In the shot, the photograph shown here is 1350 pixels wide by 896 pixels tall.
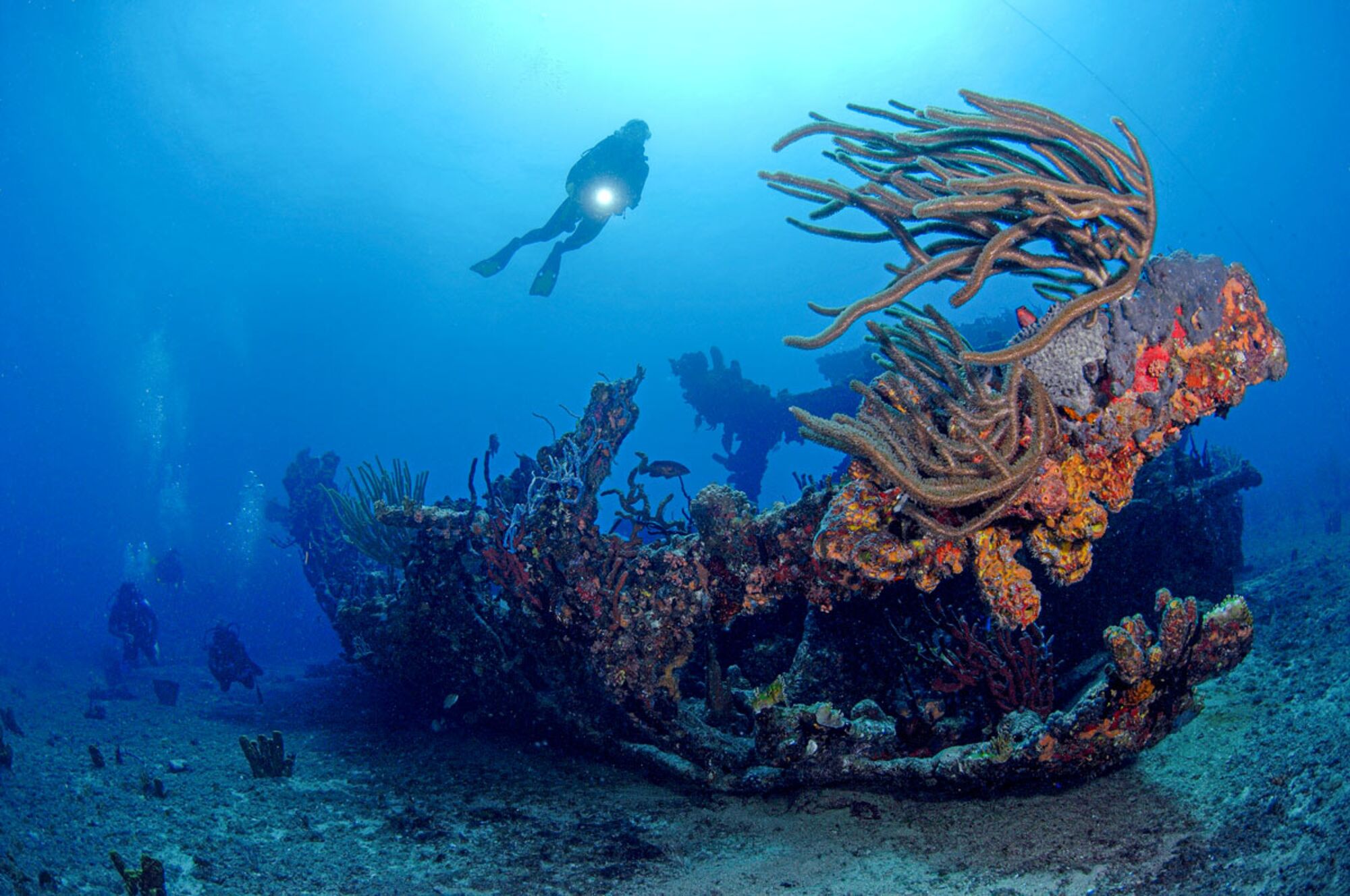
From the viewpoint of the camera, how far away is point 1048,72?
50.9m

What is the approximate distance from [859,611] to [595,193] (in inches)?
515

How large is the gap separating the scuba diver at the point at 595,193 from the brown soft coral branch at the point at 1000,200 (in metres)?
11.7

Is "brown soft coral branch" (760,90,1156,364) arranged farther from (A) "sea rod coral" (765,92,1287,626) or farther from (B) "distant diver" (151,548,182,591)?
(B) "distant diver" (151,548,182,591)

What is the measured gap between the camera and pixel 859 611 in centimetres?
536

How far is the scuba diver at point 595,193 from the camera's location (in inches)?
559

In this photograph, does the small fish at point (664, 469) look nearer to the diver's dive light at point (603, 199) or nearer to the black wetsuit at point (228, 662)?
the diver's dive light at point (603, 199)

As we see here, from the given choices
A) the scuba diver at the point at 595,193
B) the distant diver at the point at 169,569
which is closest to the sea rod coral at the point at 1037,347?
the scuba diver at the point at 595,193

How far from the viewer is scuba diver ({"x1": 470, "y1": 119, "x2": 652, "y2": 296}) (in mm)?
14188

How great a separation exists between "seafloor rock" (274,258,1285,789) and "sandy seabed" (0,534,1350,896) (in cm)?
27

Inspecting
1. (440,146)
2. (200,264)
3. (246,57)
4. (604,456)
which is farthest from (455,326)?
(604,456)

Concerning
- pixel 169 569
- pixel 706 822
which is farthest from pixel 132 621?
pixel 706 822

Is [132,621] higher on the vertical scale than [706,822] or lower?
higher

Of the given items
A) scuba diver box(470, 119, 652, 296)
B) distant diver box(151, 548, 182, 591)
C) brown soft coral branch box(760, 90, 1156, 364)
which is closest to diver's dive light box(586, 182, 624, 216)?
scuba diver box(470, 119, 652, 296)

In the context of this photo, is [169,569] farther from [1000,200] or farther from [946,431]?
[1000,200]
